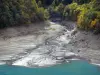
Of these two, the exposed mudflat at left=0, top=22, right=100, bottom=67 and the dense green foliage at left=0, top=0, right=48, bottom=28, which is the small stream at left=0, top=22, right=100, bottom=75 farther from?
the dense green foliage at left=0, top=0, right=48, bottom=28

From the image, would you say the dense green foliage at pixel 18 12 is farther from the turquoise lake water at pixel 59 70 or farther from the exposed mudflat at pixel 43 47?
the turquoise lake water at pixel 59 70

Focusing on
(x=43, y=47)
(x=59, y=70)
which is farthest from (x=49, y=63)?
(x=43, y=47)

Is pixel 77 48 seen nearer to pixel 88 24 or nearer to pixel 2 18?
pixel 88 24

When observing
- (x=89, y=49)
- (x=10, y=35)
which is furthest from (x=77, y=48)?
(x=10, y=35)

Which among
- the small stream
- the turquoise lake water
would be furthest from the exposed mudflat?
the turquoise lake water

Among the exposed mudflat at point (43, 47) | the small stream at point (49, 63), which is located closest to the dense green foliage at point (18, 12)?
the exposed mudflat at point (43, 47)

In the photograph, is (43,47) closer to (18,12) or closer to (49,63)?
(49,63)
